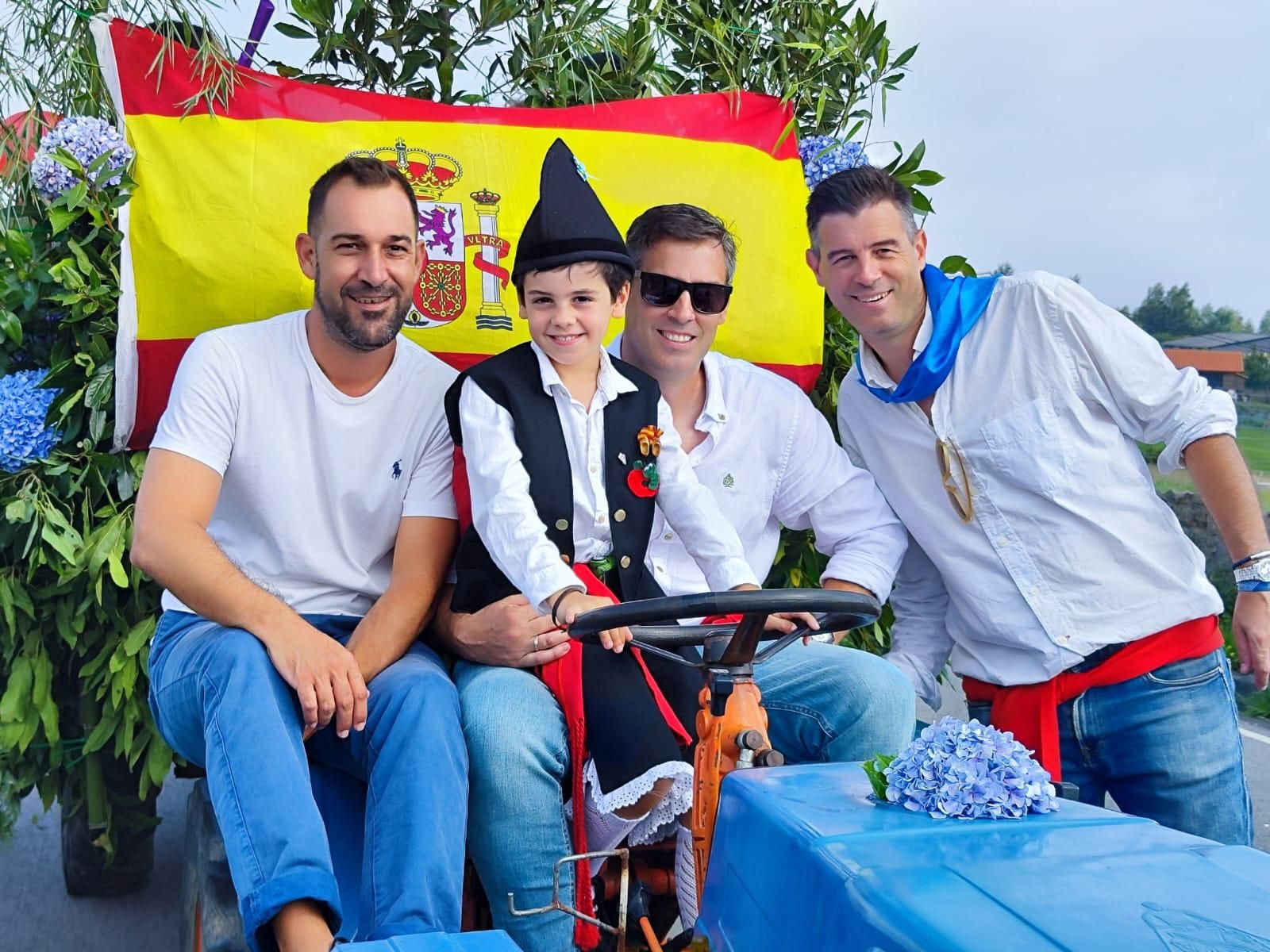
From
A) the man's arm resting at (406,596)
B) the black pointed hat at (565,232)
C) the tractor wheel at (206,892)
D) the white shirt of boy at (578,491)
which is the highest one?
the black pointed hat at (565,232)

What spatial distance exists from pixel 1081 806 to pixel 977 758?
0.20 m

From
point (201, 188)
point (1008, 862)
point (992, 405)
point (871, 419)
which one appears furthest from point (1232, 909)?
point (201, 188)

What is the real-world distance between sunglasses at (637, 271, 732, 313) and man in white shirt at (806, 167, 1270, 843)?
11.2 inches

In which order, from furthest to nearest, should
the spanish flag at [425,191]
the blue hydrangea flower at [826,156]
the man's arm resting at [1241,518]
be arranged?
the blue hydrangea flower at [826,156] < the spanish flag at [425,191] < the man's arm resting at [1241,518]

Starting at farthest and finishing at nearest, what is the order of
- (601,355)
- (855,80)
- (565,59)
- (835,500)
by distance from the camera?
(855,80)
(565,59)
(835,500)
(601,355)

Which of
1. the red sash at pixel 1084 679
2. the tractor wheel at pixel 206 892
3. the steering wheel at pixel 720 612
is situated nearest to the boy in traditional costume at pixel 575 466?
the steering wheel at pixel 720 612

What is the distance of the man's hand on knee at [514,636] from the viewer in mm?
2301

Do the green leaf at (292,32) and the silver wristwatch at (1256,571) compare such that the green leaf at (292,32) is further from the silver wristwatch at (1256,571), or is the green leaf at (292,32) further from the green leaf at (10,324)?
the silver wristwatch at (1256,571)

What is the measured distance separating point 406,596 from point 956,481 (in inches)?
49.8

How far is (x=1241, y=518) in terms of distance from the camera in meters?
2.59

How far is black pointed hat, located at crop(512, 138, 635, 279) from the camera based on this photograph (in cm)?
247

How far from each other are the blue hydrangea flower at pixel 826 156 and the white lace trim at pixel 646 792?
198cm

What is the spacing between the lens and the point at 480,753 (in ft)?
6.97

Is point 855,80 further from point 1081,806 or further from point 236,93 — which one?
point 1081,806
